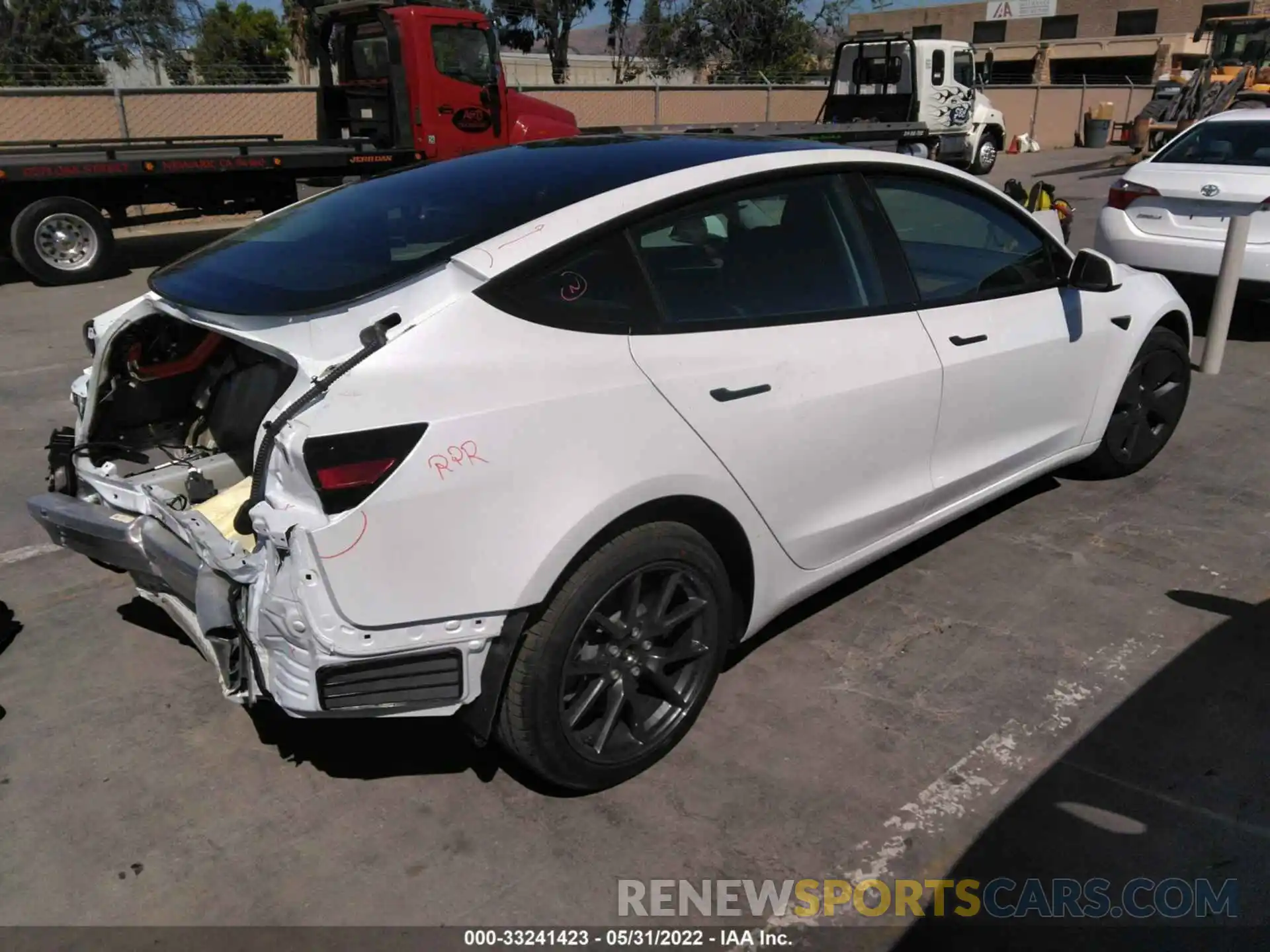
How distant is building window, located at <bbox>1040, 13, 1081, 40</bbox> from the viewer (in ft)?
184

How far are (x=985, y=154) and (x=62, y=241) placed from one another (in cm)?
1806

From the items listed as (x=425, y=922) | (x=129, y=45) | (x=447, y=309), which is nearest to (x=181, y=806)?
(x=425, y=922)

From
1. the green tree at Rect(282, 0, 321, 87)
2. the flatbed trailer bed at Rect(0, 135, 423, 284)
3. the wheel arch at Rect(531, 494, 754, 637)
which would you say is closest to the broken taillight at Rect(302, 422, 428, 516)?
the wheel arch at Rect(531, 494, 754, 637)

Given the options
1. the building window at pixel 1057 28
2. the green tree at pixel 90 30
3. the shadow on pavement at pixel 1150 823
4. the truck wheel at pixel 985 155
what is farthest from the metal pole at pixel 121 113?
the building window at pixel 1057 28

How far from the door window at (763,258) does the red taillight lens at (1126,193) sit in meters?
5.30

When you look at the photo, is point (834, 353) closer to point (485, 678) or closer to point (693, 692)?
point (693, 692)

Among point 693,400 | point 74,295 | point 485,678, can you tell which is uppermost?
point 693,400

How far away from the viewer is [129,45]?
28984mm

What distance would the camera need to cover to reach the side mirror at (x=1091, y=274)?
407cm

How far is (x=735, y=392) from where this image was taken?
2.87 metres

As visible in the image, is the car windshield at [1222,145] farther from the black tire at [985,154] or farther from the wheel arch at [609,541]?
the black tire at [985,154]

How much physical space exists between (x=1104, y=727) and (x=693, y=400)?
65.1 inches

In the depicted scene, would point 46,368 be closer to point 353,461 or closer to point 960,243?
point 353,461

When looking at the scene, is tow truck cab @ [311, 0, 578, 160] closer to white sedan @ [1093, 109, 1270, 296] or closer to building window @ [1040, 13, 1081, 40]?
white sedan @ [1093, 109, 1270, 296]
